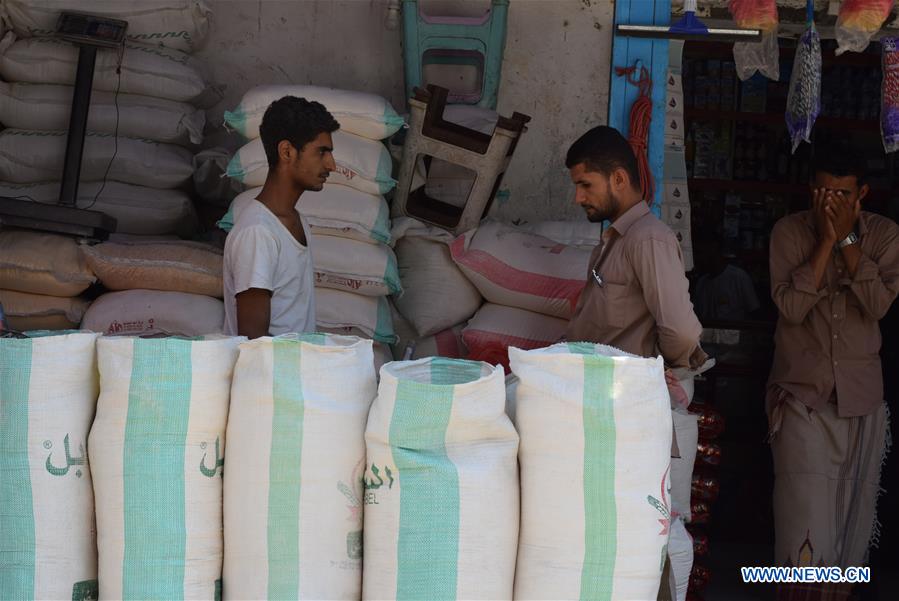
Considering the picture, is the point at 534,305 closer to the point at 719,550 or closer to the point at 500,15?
the point at 500,15

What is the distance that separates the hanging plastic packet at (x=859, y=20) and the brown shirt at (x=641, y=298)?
3.63 ft

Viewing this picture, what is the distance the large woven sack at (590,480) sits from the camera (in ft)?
6.00

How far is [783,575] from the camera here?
12.9ft

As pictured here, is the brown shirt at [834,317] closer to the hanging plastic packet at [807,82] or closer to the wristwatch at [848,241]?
the wristwatch at [848,241]

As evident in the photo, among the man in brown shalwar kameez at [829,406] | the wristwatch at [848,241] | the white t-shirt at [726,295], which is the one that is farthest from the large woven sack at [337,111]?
the white t-shirt at [726,295]

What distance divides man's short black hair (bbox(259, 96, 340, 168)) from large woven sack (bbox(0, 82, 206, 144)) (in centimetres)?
113

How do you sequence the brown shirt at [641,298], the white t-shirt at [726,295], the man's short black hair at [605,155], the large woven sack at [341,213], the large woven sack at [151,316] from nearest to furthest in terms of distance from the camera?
the brown shirt at [641,298]
the man's short black hair at [605,155]
the large woven sack at [151,316]
the large woven sack at [341,213]
the white t-shirt at [726,295]

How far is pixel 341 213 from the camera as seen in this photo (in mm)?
3605

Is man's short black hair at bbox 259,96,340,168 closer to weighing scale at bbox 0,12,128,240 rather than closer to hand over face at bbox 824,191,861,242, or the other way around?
weighing scale at bbox 0,12,128,240

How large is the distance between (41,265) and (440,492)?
7.03ft

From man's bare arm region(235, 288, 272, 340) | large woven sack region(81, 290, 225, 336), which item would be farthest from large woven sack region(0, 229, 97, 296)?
man's bare arm region(235, 288, 272, 340)

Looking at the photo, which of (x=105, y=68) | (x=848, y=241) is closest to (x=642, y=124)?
(x=848, y=241)

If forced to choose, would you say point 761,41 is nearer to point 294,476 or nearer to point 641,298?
point 641,298

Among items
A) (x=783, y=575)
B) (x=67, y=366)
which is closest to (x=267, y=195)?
(x=67, y=366)
